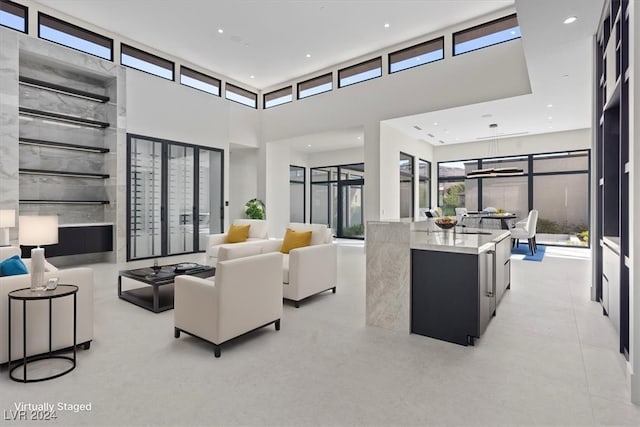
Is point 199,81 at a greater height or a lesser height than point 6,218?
greater

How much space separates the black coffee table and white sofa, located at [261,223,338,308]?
101cm

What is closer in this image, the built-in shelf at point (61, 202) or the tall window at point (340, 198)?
the built-in shelf at point (61, 202)

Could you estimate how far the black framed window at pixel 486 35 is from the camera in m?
6.25

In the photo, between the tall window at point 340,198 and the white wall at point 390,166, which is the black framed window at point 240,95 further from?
the white wall at point 390,166

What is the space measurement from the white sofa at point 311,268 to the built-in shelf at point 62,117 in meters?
4.57

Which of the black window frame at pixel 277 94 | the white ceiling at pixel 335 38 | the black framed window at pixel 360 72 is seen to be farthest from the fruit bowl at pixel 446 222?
the black window frame at pixel 277 94

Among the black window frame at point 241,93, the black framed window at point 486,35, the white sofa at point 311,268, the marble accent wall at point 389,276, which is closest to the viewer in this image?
the marble accent wall at point 389,276

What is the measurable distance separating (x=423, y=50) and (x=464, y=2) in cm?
142

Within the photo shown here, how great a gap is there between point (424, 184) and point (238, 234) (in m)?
6.65

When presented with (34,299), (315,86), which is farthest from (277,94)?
(34,299)

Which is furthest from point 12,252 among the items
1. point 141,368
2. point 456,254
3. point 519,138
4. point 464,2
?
point 519,138

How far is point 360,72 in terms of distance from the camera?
8.37m

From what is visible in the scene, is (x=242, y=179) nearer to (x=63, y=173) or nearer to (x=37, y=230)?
(x=63, y=173)

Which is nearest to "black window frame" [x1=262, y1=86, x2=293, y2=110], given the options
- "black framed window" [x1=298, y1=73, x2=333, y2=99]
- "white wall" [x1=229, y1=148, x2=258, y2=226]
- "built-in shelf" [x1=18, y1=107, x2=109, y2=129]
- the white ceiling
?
"black framed window" [x1=298, y1=73, x2=333, y2=99]
